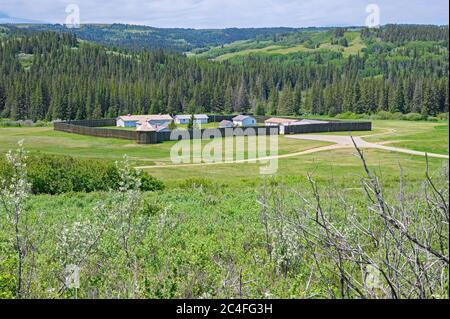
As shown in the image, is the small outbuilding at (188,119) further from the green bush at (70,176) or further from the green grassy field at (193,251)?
the green grassy field at (193,251)

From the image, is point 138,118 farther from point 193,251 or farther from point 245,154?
point 193,251

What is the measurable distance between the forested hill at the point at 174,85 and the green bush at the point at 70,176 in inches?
2565

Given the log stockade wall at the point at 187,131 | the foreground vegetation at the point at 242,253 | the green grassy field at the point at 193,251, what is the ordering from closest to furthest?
the foreground vegetation at the point at 242,253, the green grassy field at the point at 193,251, the log stockade wall at the point at 187,131

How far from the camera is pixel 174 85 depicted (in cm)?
11544

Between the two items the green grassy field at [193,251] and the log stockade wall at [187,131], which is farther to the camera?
the log stockade wall at [187,131]

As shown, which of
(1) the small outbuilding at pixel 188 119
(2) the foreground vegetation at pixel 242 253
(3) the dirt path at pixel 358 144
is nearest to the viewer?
(2) the foreground vegetation at pixel 242 253

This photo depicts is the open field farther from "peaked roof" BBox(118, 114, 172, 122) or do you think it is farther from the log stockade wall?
"peaked roof" BBox(118, 114, 172, 122)

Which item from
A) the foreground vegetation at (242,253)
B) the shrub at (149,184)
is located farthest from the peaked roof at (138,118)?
the foreground vegetation at (242,253)

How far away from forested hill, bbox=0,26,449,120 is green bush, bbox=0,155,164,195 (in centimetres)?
6515

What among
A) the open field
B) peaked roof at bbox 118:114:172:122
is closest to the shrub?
the open field

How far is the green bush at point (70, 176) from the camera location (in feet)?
72.2

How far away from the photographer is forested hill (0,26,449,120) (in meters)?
94.6

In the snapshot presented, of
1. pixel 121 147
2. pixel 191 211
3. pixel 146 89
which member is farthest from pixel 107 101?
pixel 191 211

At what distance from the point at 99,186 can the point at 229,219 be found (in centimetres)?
1187
